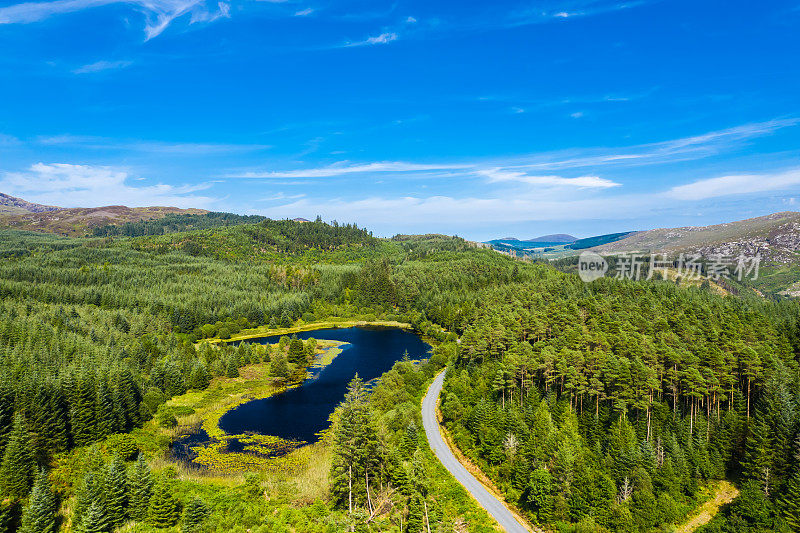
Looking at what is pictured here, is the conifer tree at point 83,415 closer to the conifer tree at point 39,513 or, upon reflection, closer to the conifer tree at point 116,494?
the conifer tree at point 39,513

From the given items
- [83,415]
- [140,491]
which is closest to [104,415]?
[83,415]

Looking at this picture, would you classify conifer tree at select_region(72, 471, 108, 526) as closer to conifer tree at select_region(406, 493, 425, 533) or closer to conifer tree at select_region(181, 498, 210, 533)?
conifer tree at select_region(181, 498, 210, 533)

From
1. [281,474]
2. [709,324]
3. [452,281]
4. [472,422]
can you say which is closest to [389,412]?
[472,422]

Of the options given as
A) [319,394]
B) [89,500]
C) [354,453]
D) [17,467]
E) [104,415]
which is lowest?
[319,394]

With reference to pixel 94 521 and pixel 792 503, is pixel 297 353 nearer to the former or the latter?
pixel 94 521

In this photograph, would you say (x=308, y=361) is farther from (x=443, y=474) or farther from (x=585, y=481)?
(x=585, y=481)

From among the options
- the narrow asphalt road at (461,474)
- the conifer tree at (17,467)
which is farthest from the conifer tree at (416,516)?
the conifer tree at (17,467)
